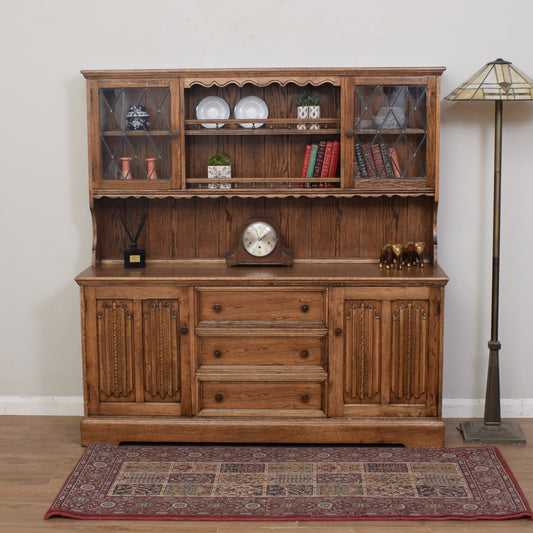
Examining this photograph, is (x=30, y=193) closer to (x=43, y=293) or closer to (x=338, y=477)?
(x=43, y=293)

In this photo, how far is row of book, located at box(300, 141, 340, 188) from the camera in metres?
3.98

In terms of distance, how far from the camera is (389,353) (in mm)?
3848

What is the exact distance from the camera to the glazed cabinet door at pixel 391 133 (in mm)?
3893

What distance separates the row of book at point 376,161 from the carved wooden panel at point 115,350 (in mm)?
1327

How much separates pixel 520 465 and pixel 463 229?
1.24 m

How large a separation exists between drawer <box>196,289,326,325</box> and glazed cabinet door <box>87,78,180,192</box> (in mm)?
612

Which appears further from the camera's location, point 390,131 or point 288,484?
point 390,131

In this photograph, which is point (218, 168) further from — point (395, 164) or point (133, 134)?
point (395, 164)

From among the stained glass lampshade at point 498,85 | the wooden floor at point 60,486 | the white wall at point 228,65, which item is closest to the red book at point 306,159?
the white wall at point 228,65

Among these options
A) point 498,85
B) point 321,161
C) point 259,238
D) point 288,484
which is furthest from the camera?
point 259,238

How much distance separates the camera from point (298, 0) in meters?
4.05

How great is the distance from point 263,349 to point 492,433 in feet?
4.05

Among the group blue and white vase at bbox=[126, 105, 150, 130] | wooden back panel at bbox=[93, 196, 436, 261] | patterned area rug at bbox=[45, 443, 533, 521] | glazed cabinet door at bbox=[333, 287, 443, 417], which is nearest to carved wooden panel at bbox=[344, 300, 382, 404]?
glazed cabinet door at bbox=[333, 287, 443, 417]

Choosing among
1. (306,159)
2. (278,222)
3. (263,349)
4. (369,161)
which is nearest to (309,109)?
(306,159)
